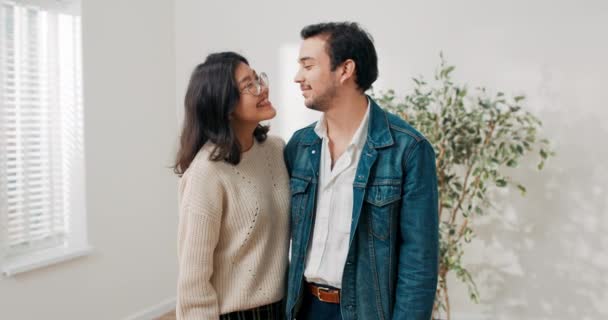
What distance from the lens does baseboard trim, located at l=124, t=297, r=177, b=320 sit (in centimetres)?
357

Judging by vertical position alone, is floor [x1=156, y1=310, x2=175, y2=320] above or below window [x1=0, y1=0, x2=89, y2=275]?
below

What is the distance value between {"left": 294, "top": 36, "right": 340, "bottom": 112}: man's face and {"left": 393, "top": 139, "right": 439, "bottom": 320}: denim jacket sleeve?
0.98 feet

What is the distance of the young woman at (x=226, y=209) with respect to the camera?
1496mm

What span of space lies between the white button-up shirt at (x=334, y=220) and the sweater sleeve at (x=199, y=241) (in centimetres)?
28

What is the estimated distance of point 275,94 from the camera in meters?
3.72

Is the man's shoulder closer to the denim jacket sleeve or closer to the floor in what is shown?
the denim jacket sleeve

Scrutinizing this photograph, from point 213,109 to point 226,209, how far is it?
29cm

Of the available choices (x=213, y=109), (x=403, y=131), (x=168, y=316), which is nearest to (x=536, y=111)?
(x=403, y=131)

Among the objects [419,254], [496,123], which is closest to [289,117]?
[496,123]

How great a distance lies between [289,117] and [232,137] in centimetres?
213

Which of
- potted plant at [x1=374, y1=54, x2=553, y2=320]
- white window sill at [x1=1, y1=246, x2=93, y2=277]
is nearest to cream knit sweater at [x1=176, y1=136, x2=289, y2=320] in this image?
potted plant at [x1=374, y1=54, x2=553, y2=320]

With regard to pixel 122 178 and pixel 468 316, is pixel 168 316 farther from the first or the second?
pixel 468 316

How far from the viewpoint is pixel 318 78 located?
1.60 metres

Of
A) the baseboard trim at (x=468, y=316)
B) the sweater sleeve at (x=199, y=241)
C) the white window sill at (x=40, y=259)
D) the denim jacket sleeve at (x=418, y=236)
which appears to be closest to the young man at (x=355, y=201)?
the denim jacket sleeve at (x=418, y=236)
